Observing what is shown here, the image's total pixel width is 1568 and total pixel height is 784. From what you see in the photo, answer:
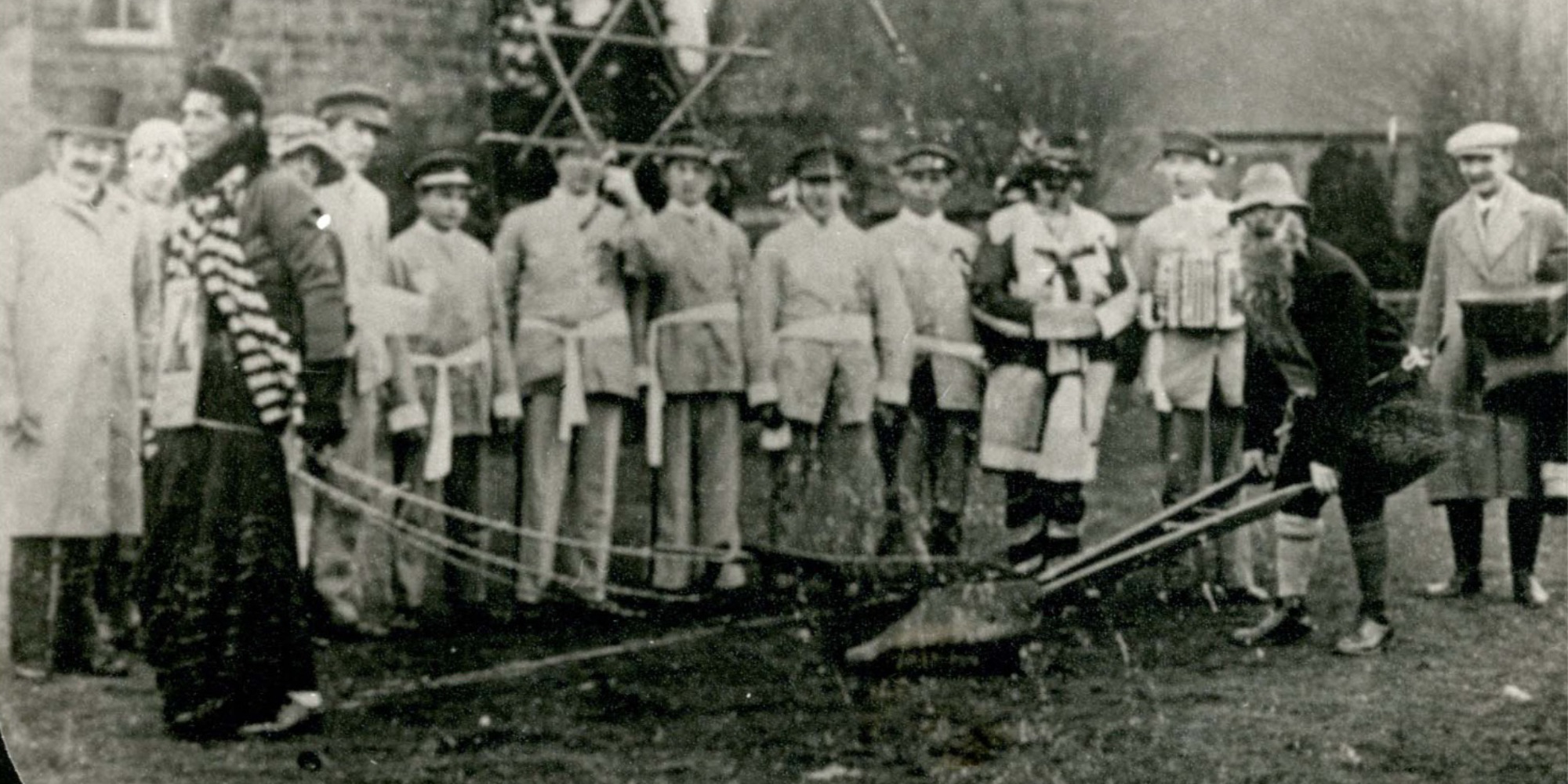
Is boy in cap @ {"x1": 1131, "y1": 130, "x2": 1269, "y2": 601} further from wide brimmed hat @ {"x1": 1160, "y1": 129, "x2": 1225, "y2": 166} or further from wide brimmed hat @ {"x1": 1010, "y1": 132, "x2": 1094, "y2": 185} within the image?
wide brimmed hat @ {"x1": 1010, "y1": 132, "x2": 1094, "y2": 185}

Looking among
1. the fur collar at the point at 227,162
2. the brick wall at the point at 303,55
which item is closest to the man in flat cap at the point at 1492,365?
the brick wall at the point at 303,55

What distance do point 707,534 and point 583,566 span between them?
32 cm

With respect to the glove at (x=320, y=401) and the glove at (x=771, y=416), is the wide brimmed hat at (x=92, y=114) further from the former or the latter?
the glove at (x=771, y=416)

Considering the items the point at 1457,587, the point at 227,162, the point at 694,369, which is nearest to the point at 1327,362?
the point at 1457,587

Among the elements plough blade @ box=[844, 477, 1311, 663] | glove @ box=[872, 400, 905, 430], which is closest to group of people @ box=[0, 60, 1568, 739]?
glove @ box=[872, 400, 905, 430]

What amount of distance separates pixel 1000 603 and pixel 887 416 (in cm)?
55

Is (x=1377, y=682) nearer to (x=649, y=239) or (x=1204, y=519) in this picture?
(x=1204, y=519)

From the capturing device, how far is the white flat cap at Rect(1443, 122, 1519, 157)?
4.60 metres

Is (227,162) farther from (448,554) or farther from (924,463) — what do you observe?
(924,463)

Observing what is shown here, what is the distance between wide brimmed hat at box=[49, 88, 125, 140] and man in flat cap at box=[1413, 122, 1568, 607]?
3.15 meters

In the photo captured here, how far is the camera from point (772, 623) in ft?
14.5

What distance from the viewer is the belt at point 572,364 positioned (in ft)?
15.1

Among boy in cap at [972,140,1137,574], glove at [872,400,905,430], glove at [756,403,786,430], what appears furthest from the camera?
glove at [756,403,786,430]

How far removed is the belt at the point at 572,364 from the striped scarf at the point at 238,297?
718 millimetres
